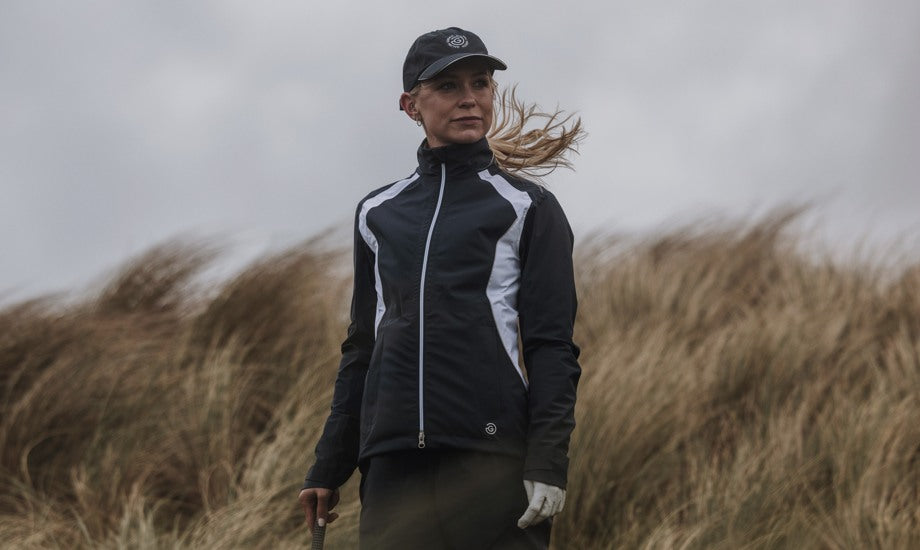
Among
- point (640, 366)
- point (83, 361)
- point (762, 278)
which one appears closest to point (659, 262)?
point (762, 278)

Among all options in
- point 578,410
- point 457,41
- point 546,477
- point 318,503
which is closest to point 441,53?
point 457,41

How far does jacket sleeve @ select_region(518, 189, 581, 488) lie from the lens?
2988 millimetres

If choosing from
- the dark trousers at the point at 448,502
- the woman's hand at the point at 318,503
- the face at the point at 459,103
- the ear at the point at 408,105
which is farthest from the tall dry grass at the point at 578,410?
the face at the point at 459,103

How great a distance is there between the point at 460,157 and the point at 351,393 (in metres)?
0.70

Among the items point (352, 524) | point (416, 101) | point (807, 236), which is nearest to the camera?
point (416, 101)

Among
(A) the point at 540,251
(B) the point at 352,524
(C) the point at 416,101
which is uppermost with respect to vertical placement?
(C) the point at 416,101

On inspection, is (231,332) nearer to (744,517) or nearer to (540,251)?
(744,517)

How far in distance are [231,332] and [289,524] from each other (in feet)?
7.05

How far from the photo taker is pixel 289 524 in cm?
527

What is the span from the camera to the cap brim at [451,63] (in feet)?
10.6

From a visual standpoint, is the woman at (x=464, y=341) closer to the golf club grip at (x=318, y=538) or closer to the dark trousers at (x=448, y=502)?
the dark trousers at (x=448, y=502)

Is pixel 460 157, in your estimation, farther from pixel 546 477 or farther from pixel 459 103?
pixel 546 477

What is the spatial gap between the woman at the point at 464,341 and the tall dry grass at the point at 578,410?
1.78 metres

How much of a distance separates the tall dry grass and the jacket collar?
6.58 ft
